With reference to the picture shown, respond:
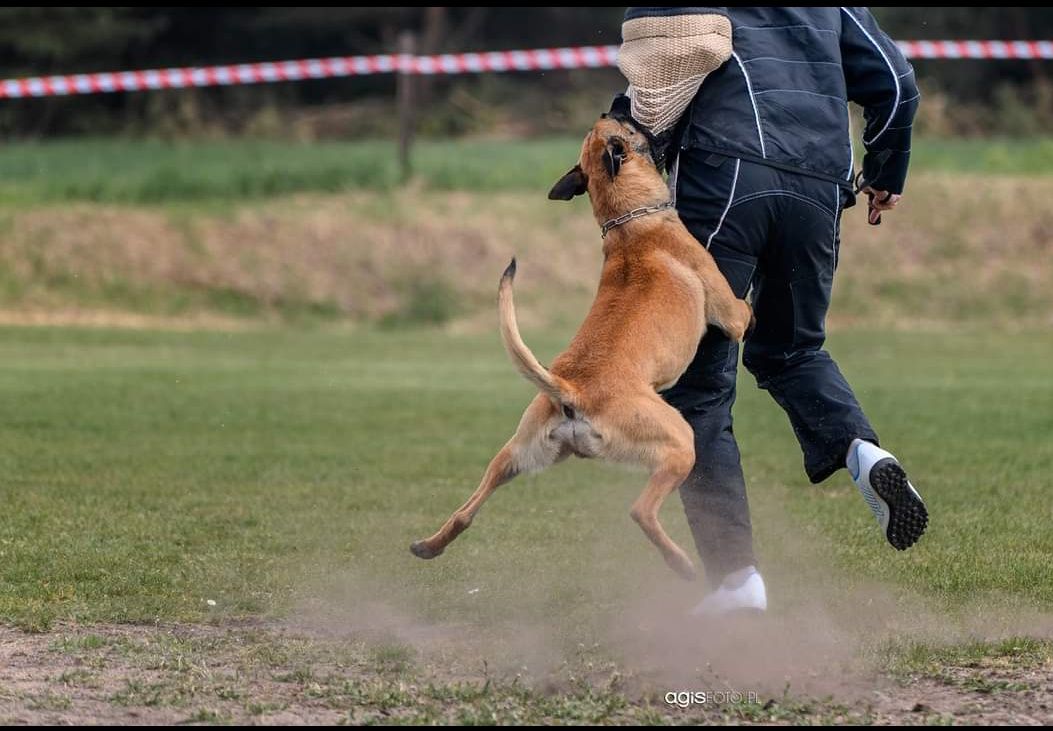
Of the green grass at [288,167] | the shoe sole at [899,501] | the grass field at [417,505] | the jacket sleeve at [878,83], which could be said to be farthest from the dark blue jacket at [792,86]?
the green grass at [288,167]

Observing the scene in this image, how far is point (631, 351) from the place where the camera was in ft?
14.3

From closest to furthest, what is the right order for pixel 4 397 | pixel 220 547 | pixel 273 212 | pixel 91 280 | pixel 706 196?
pixel 706 196 → pixel 220 547 → pixel 4 397 → pixel 91 280 → pixel 273 212

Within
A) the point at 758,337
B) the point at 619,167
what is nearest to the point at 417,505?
the point at 758,337

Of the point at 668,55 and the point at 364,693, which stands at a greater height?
the point at 668,55

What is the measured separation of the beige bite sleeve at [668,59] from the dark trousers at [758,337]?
17cm

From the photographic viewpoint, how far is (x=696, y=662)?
4242 millimetres

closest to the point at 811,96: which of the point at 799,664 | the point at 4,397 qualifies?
the point at 799,664

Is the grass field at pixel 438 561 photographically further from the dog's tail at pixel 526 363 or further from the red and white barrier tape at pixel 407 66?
the red and white barrier tape at pixel 407 66

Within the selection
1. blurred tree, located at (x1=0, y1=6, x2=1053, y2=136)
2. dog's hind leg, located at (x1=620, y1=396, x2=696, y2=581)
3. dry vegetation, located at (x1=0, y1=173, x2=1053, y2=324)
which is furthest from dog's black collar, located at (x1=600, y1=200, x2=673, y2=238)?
blurred tree, located at (x1=0, y1=6, x2=1053, y2=136)

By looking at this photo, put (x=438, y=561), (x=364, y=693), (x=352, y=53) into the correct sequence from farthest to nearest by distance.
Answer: (x=352, y=53)
(x=438, y=561)
(x=364, y=693)

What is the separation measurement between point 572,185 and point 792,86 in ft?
2.67

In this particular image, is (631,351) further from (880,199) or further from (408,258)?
(408,258)

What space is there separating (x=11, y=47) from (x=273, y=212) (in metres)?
14.1

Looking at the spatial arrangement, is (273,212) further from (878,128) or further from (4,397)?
(878,128)
